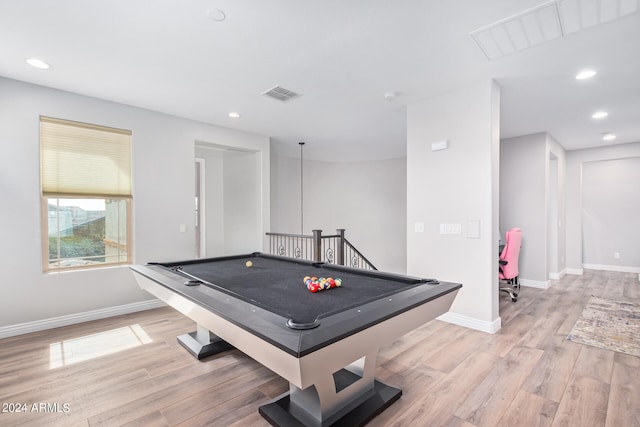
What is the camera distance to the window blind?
3.32 meters

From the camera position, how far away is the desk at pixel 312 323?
48.8 inches

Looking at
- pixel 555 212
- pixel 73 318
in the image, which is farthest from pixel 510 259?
pixel 73 318

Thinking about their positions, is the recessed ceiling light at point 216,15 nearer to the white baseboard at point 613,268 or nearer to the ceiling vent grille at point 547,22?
the ceiling vent grille at point 547,22

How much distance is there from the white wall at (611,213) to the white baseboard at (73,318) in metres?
8.62

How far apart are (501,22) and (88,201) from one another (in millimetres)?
4487

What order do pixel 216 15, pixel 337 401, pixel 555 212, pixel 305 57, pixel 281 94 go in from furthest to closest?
pixel 555 212 < pixel 281 94 < pixel 305 57 < pixel 216 15 < pixel 337 401

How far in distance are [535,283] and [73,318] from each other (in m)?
6.64

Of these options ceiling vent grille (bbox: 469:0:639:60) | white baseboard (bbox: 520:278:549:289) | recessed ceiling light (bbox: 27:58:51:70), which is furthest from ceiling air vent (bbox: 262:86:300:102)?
white baseboard (bbox: 520:278:549:289)

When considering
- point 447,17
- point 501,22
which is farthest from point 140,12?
point 501,22

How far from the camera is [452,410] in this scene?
1.89m

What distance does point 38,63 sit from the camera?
2.73m

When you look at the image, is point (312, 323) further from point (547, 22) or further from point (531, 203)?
point (531, 203)

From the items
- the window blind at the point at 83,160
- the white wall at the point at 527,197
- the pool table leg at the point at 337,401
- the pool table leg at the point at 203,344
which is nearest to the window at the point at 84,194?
the window blind at the point at 83,160

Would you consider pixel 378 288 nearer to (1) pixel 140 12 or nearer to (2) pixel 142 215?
(1) pixel 140 12
